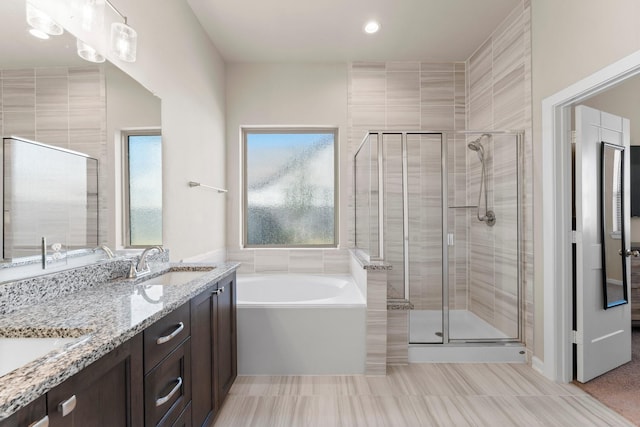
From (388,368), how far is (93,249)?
6.98ft

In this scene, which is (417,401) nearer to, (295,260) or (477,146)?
(295,260)

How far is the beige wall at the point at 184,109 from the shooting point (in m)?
2.02

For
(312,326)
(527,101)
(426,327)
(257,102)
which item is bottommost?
(426,327)

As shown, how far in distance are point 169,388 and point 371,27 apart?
3033 mm

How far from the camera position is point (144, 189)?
1938 mm

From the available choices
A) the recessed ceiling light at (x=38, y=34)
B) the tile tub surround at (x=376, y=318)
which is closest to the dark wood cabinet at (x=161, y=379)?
the tile tub surround at (x=376, y=318)

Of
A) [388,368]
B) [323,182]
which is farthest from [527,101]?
[388,368]

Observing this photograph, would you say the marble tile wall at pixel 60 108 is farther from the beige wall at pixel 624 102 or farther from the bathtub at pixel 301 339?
the beige wall at pixel 624 102

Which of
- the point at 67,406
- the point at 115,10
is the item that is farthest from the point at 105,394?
the point at 115,10

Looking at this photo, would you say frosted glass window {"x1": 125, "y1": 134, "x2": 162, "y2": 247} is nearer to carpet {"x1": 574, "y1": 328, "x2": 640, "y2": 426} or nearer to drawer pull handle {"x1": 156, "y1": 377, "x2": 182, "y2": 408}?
drawer pull handle {"x1": 156, "y1": 377, "x2": 182, "y2": 408}

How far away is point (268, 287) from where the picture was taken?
10.9 ft

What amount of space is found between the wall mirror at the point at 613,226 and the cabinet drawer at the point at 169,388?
Answer: 2.71 metres

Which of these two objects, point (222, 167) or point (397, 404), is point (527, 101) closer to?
point (397, 404)

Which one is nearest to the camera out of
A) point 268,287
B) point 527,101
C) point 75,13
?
point 75,13
